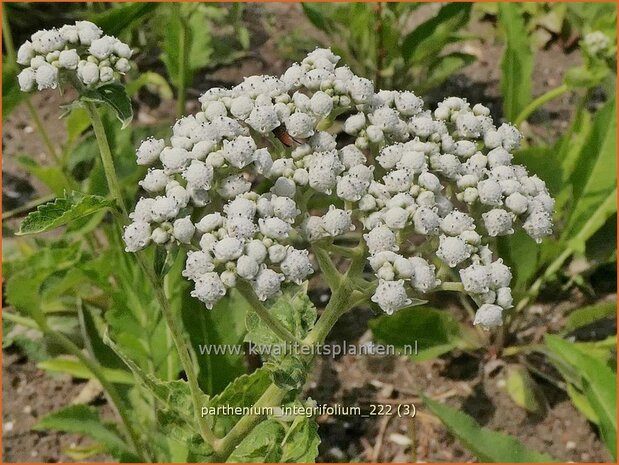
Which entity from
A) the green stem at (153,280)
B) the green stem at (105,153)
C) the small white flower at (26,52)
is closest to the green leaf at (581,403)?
the green stem at (153,280)

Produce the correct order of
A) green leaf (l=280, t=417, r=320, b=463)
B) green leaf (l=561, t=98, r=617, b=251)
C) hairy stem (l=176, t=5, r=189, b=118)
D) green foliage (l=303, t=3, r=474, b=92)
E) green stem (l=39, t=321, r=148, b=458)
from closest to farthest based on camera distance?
1. green leaf (l=280, t=417, r=320, b=463)
2. green stem (l=39, t=321, r=148, b=458)
3. hairy stem (l=176, t=5, r=189, b=118)
4. green leaf (l=561, t=98, r=617, b=251)
5. green foliage (l=303, t=3, r=474, b=92)

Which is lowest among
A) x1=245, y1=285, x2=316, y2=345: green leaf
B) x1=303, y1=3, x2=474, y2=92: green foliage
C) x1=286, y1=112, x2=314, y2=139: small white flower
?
x1=245, y1=285, x2=316, y2=345: green leaf

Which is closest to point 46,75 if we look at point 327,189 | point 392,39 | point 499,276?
point 327,189

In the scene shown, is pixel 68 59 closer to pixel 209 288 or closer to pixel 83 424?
pixel 209 288

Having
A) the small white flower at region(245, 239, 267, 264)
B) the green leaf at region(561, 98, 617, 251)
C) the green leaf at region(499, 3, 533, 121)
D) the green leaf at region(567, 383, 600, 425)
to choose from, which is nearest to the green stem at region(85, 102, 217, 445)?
the small white flower at region(245, 239, 267, 264)

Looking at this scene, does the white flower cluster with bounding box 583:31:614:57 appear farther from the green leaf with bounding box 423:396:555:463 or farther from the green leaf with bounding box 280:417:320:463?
the green leaf with bounding box 280:417:320:463

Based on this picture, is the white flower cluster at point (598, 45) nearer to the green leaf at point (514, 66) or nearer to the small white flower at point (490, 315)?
the green leaf at point (514, 66)

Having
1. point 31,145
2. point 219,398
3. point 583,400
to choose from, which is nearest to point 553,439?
point 583,400
